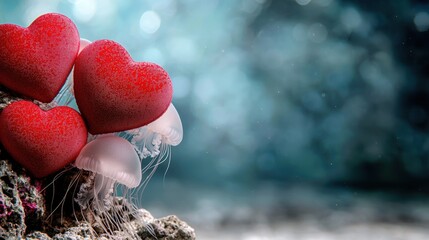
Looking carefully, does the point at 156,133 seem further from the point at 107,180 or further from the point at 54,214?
the point at 54,214

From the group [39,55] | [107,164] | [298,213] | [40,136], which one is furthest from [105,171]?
[298,213]

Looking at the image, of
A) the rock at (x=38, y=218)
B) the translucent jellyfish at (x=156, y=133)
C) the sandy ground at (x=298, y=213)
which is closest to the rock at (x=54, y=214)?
the rock at (x=38, y=218)

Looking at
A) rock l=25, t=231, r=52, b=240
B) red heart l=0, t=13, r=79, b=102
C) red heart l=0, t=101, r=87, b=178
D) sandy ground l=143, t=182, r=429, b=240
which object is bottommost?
rock l=25, t=231, r=52, b=240

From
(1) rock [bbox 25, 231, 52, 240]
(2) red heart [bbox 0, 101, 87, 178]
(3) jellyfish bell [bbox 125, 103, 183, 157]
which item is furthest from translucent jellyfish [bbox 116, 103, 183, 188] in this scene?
(1) rock [bbox 25, 231, 52, 240]

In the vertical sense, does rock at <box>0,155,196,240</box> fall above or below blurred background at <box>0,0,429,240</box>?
below

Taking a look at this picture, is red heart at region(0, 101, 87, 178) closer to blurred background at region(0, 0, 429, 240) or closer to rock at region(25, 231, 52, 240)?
rock at region(25, 231, 52, 240)

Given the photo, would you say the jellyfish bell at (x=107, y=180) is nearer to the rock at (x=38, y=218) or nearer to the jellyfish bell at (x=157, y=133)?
the rock at (x=38, y=218)

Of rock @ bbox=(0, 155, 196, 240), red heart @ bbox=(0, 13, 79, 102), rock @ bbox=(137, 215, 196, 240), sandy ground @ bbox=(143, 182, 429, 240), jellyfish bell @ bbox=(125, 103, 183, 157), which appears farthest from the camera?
sandy ground @ bbox=(143, 182, 429, 240)
